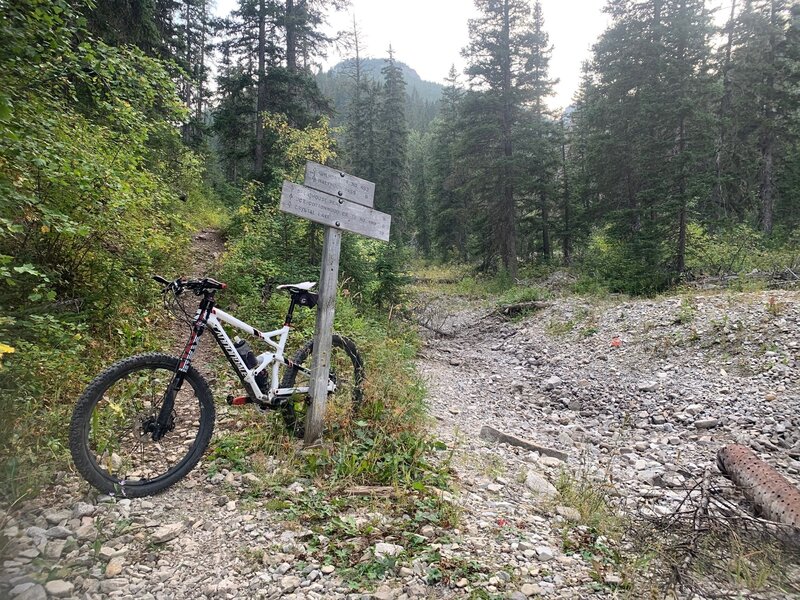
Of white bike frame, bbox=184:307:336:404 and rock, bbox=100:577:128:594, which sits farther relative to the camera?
white bike frame, bbox=184:307:336:404

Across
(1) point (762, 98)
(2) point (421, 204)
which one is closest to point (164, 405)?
(1) point (762, 98)

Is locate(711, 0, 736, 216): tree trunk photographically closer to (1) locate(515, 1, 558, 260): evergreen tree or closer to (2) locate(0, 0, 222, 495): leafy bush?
(1) locate(515, 1, 558, 260): evergreen tree

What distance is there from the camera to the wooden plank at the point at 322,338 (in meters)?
4.14

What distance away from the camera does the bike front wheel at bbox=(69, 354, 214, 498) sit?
3061 mm

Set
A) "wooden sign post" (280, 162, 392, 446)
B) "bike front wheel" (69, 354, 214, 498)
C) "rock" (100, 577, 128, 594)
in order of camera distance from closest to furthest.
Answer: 1. "rock" (100, 577, 128, 594)
2. "bike front wheel" (69, 354, 214, 498)
3. "wooden sign post" (280, 162, 392, 446)

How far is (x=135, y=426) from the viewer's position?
3.51m

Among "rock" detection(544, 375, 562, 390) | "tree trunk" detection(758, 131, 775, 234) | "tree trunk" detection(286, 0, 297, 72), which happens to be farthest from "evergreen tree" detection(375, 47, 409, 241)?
"rock" detection(544, 375, 562, 390)

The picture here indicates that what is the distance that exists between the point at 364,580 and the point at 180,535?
1380 mm

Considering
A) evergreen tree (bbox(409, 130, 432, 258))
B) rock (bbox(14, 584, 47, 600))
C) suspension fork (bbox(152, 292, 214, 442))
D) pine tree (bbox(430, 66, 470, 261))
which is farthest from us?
evergreen tree (bbox(409, 130, 432, 258))

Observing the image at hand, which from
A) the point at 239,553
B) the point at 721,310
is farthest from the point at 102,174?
the point at 721,310

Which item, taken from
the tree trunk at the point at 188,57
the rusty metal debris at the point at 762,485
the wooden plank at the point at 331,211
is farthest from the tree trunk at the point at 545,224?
the wooden plank at the point at 331,211

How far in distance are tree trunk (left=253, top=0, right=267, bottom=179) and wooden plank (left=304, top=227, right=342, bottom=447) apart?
44.8 ft

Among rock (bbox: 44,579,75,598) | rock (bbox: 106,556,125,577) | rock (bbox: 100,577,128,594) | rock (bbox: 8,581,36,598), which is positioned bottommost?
rock (bbox: 100,577,128,594)

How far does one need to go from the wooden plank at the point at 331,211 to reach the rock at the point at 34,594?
9.46ft
